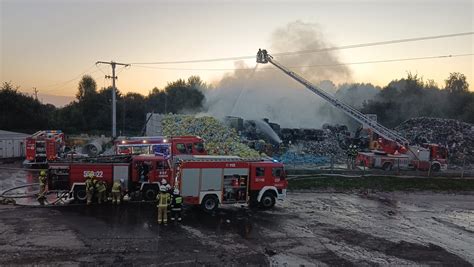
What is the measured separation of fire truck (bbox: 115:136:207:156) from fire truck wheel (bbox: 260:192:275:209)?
356 inches

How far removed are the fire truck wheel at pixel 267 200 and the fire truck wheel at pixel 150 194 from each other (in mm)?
5369

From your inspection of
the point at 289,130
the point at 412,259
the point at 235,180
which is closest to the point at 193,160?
the point at 235,180

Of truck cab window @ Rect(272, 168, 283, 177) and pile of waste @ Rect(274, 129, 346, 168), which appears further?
pile of waste @ Rect(274, 129, 346, 168)

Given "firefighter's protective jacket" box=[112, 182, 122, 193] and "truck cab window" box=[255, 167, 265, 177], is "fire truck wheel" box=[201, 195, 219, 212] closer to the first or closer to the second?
"truck cab window" box=[255, 167, 265, 177]

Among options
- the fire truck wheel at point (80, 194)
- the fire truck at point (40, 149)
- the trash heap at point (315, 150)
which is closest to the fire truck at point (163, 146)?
the fire truck at point (40, 149)

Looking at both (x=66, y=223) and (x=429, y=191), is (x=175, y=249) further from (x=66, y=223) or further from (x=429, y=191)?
(x=429, y=191)

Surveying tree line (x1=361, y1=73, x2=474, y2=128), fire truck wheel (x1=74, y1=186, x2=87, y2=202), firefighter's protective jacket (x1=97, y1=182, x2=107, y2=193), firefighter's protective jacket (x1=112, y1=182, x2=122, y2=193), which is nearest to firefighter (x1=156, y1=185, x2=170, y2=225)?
firefighter's protective jacket (x1=112, y1=182, x2=122, y2=193)

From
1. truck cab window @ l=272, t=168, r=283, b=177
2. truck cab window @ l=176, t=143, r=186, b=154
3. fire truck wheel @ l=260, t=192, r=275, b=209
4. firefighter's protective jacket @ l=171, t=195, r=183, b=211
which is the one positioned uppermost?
truck cab window @ l=176, t=143, r=186, b=154

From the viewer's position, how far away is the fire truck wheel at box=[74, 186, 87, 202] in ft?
63.9

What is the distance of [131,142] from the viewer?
90.6 ft

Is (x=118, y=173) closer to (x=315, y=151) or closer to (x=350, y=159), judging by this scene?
(x=350, y=159)

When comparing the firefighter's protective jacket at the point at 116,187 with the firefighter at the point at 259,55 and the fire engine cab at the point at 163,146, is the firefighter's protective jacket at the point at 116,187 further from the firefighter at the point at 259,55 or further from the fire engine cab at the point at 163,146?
the firefighter at the point at 259,55

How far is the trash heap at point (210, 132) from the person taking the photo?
32.4 m

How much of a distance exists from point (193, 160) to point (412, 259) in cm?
945
